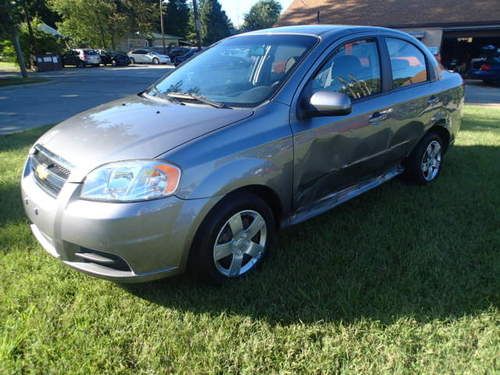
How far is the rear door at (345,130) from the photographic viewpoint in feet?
9.87

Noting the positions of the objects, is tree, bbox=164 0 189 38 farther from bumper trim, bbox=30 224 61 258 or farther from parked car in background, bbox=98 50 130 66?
bumper trim, bbox=30 224 61 258

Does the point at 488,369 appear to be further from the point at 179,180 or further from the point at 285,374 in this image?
the point at 179,180

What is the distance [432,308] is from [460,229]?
51.0 inches

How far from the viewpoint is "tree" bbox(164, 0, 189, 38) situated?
71750 mm

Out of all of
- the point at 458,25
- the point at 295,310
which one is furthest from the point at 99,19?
the point at 295,310

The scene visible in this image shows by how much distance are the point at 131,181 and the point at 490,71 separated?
1996 centimetres

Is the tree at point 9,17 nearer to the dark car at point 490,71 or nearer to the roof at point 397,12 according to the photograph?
the roof at point 397,12

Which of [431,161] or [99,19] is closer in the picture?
[431,161]

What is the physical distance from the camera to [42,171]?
2.67 meters

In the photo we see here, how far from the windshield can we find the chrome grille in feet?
3.51

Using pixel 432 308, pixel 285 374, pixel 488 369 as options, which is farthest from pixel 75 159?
pixel 488 369

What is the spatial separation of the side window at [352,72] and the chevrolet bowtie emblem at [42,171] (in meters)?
1.87

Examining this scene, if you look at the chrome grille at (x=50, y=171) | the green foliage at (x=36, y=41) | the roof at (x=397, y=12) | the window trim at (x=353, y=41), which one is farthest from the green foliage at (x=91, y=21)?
the chrome grille at (x=50, y=171)

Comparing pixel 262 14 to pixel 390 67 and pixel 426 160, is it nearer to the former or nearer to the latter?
pixel 426 160
